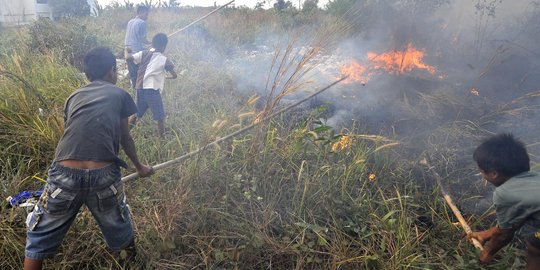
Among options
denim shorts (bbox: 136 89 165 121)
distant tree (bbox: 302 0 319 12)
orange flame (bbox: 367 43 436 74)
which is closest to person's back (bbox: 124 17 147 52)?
denim shorts (bbox: 136 89 165 121)

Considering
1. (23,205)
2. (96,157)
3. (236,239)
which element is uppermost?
(96,157)

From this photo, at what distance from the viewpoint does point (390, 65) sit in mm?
6996

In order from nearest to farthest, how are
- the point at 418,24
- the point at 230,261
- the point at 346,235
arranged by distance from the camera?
1. the point at 230,261
2. the point at 346,235
3. the point at 418,24

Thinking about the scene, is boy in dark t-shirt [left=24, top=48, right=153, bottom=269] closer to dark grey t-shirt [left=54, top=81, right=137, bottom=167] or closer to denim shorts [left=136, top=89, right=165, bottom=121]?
dark grey t-shirt [left=54, top=81, right=137, bottom=167]

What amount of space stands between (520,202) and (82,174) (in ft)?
8.98

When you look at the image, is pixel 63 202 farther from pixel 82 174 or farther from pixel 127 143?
pixel 127 143

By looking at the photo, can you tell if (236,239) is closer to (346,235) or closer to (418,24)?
(346,235)

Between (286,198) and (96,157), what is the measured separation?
5.56 feet

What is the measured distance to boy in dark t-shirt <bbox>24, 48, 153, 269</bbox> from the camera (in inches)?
82.4

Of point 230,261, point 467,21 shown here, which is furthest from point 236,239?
point 467,21

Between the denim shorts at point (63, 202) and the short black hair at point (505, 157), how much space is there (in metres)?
2.51

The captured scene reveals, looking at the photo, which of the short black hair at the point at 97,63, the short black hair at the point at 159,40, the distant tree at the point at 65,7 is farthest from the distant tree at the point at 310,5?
the distant tree at the point at 65,7

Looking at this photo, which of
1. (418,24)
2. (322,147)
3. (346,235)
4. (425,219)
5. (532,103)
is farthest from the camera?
(418,24)

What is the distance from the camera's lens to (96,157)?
6.97ft
